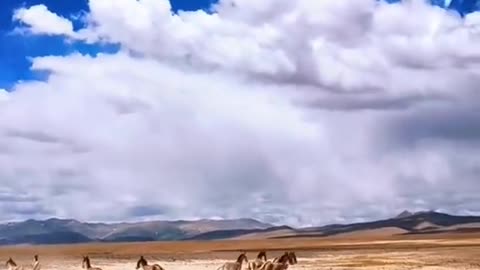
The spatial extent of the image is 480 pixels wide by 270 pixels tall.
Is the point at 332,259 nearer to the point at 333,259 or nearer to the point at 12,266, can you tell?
the point at 333,259

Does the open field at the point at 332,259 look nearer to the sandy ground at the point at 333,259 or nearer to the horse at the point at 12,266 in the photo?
the sandy ground at the point at 333,259

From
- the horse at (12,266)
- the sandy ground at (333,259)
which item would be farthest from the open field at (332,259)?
the horse at (12,266)

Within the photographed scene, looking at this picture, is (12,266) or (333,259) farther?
(333,259)

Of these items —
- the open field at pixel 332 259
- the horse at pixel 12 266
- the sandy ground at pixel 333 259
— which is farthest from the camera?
the open field at pixel 332 259

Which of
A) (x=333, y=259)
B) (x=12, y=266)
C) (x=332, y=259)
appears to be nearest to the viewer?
(x=12, y=266)

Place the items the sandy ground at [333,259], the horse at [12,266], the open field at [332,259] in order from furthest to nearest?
the open field at [332,259], the sandy ground at [333,259], the horse at [12,266]

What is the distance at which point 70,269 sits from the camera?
192 feet

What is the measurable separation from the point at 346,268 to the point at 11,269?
814 inches

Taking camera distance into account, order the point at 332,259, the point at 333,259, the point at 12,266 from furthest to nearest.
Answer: the point at 332,259, the point at 333,259, the point at 12,266

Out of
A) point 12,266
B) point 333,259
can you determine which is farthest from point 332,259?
point 12,266

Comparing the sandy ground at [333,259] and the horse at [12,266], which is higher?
the sandy ground at [333,259]

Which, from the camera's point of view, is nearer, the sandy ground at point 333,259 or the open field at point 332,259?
the sandy ground at point 333,259

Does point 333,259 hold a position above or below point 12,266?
above

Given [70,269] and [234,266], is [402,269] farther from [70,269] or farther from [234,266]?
[70,269]
